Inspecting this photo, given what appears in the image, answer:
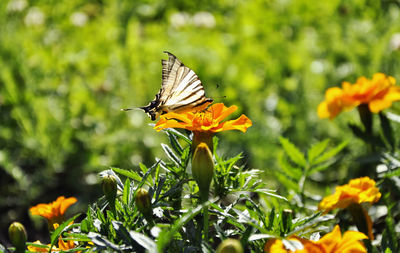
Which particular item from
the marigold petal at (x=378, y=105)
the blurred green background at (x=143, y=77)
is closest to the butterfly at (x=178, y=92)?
the marigold petal at (x=378, y=105)

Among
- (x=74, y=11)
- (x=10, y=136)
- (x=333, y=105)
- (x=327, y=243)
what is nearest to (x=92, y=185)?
(x=10, y=136)

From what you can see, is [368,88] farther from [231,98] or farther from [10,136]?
[10,136]

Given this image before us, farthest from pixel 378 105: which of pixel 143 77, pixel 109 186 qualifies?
pixel 143 77

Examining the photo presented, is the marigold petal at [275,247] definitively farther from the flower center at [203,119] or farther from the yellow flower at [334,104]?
the yellow flower at [334,104]

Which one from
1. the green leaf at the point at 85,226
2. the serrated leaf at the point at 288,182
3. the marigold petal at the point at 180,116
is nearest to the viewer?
the green leaf at the point at 85,226

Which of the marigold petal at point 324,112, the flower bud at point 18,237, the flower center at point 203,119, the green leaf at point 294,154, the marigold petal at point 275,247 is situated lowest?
the green leaf at point 294,154

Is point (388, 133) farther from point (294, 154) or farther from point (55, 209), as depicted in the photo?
point (55, 209)

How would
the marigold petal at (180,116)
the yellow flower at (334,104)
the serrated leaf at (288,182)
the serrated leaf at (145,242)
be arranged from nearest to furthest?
the serrated leaf at (145,242)
the marigold petal at (180,116)
the serrated leaf at (288,182)
the yellow flower at (334,104)
